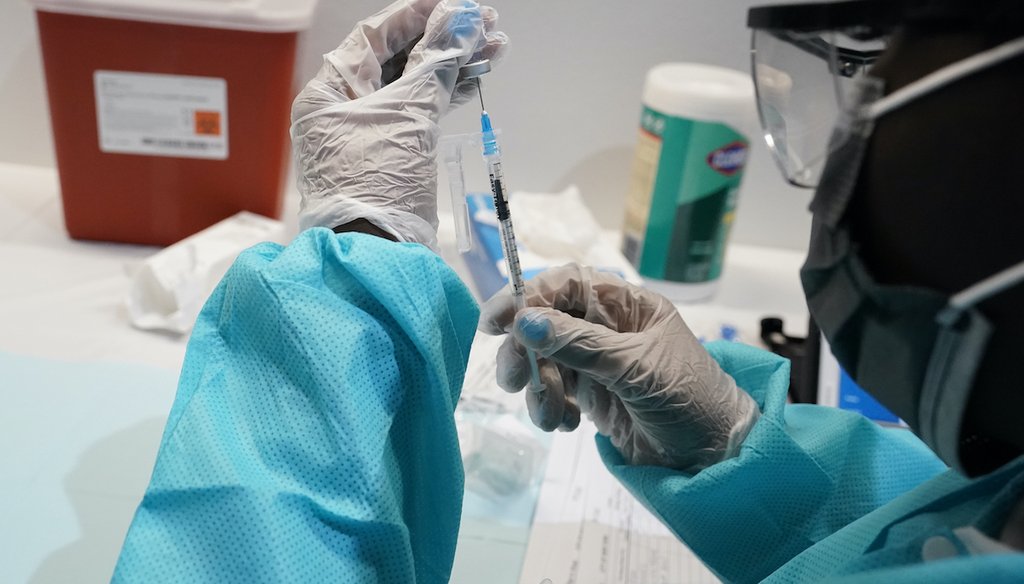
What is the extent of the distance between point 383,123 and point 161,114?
66cm

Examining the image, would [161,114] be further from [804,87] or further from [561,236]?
[804,87]

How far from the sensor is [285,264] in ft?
1.93

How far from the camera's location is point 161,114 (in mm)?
1213

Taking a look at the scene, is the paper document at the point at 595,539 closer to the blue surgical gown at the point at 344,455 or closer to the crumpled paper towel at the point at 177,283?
the blue surgical gown at the point at 344,455

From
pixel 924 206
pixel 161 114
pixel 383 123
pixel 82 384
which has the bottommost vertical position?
pixel 82 384

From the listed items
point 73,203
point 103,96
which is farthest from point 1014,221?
point 73,203

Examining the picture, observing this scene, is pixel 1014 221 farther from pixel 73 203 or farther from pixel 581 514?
pixel 73 203

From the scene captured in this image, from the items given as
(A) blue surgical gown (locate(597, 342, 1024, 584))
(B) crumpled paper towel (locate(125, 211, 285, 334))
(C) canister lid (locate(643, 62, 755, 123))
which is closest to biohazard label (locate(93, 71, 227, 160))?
(B) crumpled paper towel (locate(125, 211, 285, 334))

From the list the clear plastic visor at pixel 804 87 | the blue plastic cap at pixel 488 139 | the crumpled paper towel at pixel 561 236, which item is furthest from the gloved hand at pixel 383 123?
the crumpled paper towel at pixel 561 236

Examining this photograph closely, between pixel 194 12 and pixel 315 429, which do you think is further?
pixel 194 12

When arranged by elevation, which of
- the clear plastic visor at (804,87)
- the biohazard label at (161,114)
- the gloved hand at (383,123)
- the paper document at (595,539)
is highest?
the clear plastic visor at (804,87)

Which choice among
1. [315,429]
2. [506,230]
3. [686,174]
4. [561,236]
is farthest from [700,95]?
[315,429]

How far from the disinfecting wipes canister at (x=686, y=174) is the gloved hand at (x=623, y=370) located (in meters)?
0.54

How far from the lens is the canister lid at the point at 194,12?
112 centimetres
